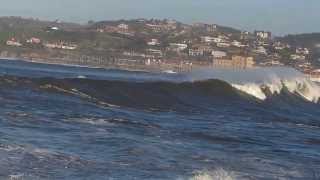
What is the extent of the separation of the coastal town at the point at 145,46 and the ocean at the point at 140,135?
75937mm

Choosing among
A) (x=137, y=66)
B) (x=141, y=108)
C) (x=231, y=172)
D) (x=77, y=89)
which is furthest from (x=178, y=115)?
(x=137, y=66)

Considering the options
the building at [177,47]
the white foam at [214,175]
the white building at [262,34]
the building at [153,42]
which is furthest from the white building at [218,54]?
the white foam at [214,175]

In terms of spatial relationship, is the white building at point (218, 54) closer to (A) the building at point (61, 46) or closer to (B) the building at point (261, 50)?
(B) the building at point (261, 50)

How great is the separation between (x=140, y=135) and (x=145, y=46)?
117560 mm

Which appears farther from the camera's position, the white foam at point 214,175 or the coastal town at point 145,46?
the coastal town at point 145,46

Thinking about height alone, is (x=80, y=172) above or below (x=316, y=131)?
above

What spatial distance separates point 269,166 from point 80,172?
4489mm

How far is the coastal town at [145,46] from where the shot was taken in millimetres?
120188

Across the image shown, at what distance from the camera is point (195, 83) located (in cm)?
4534

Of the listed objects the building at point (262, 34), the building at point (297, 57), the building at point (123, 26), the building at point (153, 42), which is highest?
the building at point (123, 26)

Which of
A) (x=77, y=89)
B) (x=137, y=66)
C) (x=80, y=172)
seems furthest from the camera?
(x=137, y=66)

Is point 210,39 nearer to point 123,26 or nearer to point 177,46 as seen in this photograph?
point 177,46

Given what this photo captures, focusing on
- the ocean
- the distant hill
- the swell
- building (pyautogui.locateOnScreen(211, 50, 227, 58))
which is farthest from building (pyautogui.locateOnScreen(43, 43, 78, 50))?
the ocean

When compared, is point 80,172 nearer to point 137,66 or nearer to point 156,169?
point 156,169
